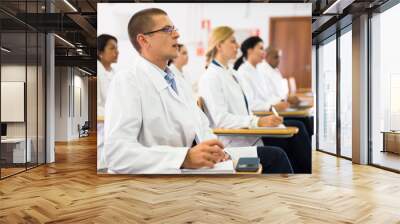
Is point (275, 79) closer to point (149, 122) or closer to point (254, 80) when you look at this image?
point (254, 80)

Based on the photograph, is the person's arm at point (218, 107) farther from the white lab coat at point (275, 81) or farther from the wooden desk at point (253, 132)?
the white lab coat at point (275, 81)

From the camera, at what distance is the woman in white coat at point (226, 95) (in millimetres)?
6242

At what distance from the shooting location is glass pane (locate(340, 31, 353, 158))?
8781mm

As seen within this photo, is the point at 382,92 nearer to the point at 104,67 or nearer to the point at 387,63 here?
the point at 387,63

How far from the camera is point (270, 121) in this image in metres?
6.28

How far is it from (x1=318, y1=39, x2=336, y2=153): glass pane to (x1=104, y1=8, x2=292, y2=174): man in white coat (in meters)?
4.06

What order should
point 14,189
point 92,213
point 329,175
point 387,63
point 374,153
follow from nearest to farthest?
point 92,213 < point 14,189 < point 329,175 < point 387,63 < point 374,153

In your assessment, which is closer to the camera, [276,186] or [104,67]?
[276,186]

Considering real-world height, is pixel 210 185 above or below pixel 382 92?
below

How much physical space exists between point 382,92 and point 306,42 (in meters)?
2.14

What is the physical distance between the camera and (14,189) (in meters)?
5.64

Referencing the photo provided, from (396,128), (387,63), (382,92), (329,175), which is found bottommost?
(329,175)

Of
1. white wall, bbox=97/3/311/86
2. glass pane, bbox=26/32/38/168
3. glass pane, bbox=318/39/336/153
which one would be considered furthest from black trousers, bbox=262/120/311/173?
glass pane, bbox=26/32/38/168

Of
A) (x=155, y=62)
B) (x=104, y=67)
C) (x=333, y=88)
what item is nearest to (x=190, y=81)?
(x=155, y=62)
